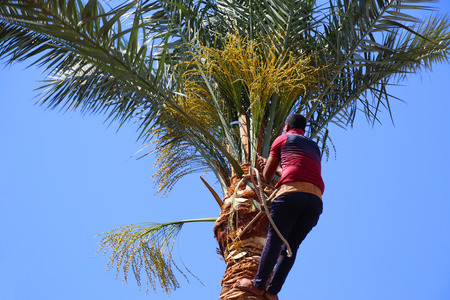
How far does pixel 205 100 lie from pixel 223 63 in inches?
16.9

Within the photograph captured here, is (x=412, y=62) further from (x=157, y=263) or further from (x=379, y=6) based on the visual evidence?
(x=157, y=263)

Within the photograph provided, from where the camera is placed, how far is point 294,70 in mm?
5562

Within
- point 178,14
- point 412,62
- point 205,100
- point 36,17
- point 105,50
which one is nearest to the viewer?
point 36,17

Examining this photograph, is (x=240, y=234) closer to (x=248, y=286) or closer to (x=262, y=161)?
(x=248, y=286)

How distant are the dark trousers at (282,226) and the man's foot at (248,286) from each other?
3 centimetres

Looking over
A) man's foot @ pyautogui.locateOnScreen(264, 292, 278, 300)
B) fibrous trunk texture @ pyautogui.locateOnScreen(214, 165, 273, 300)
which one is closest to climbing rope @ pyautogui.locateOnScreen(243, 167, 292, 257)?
fibrous trunk texture @ pyautogui.locateOnScreen(214, 165, 273, 300)

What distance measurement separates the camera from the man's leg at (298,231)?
14.7ft

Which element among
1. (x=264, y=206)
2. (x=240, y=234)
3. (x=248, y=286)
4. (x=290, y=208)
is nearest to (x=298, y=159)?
(x=290, y=208)

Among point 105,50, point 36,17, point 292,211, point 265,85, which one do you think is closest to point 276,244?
point 292,211

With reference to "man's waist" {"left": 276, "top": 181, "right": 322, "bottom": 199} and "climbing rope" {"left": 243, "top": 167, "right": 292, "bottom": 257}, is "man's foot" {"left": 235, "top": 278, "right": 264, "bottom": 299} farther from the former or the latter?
"man's waist" {"left": 276, "top": 181, "right": 322, "bottom": 199}

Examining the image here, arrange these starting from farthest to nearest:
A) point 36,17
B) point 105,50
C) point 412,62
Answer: point 412,62, point 105,50, point 36,17

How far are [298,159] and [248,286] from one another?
1005 mm

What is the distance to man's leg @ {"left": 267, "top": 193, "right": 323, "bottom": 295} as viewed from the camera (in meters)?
4.47

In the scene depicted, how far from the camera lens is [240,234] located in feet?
15.8
